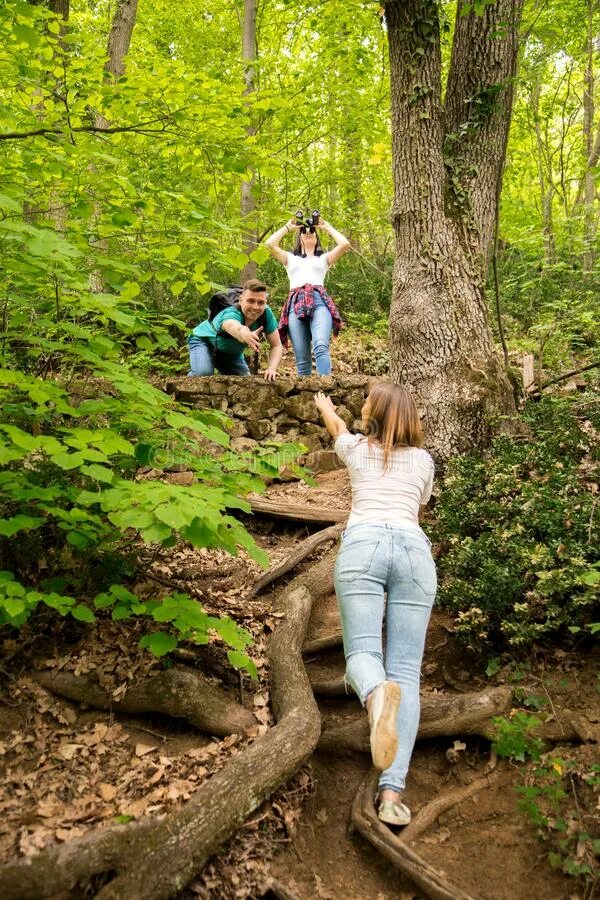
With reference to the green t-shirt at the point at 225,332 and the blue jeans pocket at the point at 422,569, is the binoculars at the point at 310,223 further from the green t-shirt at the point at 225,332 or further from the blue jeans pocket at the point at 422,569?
the blue jeans pocket at the point at 422,569

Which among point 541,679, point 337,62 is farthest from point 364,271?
point 541,679

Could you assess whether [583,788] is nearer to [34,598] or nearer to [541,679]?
[541,679]

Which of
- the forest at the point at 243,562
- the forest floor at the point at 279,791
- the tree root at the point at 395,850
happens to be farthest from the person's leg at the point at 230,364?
the tree root at the point at 395,850

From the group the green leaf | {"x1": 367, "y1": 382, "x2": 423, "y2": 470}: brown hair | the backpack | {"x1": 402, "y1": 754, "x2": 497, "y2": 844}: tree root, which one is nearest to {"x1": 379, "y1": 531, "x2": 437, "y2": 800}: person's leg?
{"x1": 402, "y1": 754, "x2": 497, "y2": 844}: tree root

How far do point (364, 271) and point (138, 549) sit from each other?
30.5 feet

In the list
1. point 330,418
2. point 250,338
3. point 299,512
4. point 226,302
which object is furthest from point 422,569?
point 226,302

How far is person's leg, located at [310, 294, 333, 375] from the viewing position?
24.5ft

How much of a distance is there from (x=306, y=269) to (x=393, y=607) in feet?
18.1

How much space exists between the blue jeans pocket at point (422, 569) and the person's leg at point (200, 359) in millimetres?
4827

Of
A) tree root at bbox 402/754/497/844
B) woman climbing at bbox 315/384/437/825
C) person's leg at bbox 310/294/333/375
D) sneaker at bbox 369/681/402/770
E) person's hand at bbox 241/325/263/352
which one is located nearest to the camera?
sneaker at bbox 369/681/402/770

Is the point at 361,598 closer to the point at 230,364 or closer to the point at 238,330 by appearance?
the point at 238,330

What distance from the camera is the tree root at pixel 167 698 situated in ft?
11.2

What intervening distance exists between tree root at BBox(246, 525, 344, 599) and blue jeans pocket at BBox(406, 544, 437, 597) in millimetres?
2048

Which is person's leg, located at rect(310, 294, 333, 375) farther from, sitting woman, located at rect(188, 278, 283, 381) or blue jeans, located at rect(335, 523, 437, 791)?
blue jeans, located at rect(335, 523, 437, 791)
